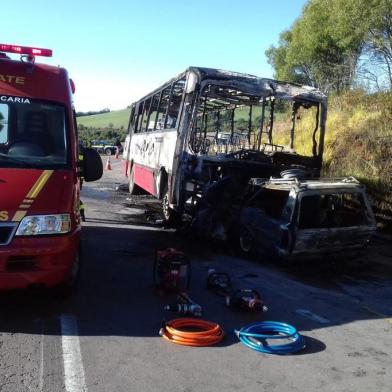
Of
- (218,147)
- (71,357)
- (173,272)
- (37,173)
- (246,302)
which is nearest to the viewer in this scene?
(71,357)

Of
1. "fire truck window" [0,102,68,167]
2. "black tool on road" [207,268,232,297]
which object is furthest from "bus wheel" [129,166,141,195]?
"fire truck window" [0,102,68,167]

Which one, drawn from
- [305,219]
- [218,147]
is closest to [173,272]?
[305,219]

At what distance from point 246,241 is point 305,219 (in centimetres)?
105

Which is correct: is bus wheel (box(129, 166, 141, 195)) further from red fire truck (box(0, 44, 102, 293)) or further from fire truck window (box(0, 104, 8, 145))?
fire truck window (box(0, 104, 8, 145))

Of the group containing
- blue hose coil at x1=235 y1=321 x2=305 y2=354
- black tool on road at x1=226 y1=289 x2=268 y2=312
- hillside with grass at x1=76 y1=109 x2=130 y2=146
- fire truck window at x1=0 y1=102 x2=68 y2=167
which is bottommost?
blue hose coil at x1=235 y1=321 x2=305 y2=354

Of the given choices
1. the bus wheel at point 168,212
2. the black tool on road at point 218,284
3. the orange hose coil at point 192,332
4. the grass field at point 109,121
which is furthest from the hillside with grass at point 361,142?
the grass field at point 109,121

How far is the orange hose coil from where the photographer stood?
4.53 metres

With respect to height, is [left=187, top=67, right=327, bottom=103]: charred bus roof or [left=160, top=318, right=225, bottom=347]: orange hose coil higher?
[left=187, top=67, right=327, bottom=103]: charred bus roof

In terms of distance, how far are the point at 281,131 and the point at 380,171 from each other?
581 centimetres

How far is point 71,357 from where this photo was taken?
4.16 m

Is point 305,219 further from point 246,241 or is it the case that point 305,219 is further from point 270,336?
point 270,336

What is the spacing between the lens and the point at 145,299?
5.82 meters

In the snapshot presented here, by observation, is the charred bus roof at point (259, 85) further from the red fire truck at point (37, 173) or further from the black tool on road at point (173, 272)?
the black tool on road at point (173, 272)

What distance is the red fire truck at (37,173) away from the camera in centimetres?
478
